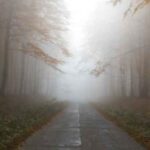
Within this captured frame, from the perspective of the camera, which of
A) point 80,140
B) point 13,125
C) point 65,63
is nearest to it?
point 80,140

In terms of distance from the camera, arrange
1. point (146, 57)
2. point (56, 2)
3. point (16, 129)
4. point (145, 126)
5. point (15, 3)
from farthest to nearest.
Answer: point (146, 57) < point (56, 2) < point (15, 3) < point (145, 126) < point (16, 129)

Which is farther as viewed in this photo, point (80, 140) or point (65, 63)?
point (65, 63)

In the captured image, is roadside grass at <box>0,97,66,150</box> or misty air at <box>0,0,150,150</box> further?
misty air at <box>0,0,150,150</box>

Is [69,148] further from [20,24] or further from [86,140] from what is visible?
[20,24]

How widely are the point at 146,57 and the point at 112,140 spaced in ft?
57.7

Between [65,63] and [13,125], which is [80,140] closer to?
[13,125]

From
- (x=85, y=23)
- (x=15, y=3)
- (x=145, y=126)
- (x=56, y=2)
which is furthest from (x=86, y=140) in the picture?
(x=85, y=23)

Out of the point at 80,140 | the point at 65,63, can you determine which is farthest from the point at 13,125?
the point at 65,63

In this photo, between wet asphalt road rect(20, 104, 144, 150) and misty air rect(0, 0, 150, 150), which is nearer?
wet asphalt road rect(20, 104, 144, 150)

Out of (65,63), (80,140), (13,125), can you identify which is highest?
(65,63)

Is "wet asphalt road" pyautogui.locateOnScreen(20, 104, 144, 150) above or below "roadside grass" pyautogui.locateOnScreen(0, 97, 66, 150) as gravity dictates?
below

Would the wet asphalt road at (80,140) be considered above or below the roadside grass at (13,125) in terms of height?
below

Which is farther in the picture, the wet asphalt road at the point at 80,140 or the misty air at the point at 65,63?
the misty air at the point at 65,63

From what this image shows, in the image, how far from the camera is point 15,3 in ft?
80.3
